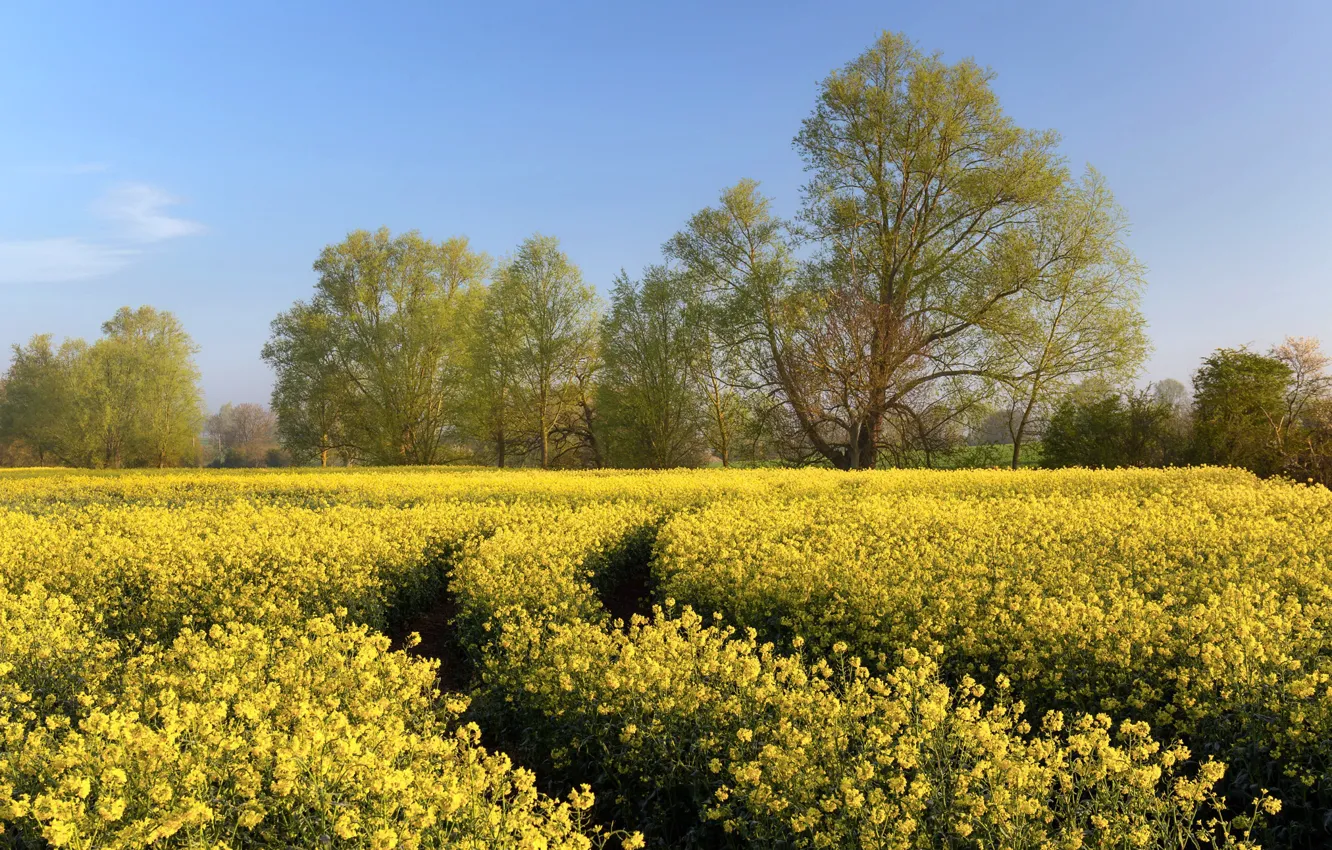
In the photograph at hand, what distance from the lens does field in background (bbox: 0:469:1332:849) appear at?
276 cm

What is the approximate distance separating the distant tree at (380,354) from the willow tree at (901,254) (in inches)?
569

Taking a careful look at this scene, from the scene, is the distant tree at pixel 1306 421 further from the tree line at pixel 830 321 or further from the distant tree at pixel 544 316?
the distant tree at pixel 544 316

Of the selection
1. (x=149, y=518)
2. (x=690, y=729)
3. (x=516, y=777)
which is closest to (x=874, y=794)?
(x=690, y=729)

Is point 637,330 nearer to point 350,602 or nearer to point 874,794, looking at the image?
point 350,602

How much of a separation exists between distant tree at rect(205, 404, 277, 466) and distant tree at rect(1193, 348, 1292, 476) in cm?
6060

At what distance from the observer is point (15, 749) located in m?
3.35

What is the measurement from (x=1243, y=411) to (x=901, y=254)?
1106cm

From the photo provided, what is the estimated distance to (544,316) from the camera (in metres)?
28.6

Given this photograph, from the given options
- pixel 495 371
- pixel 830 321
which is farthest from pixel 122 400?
pixel 830 321

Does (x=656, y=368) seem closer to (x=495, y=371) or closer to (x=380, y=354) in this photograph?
(x=495, y=371)

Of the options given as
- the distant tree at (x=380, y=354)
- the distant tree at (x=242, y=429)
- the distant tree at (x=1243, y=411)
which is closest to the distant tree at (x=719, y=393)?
the distant tree at (x=380, y=354)

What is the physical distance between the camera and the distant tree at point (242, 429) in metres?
62.5

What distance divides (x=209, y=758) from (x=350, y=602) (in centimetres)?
346

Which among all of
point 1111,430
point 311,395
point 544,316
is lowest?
point 1111,430
